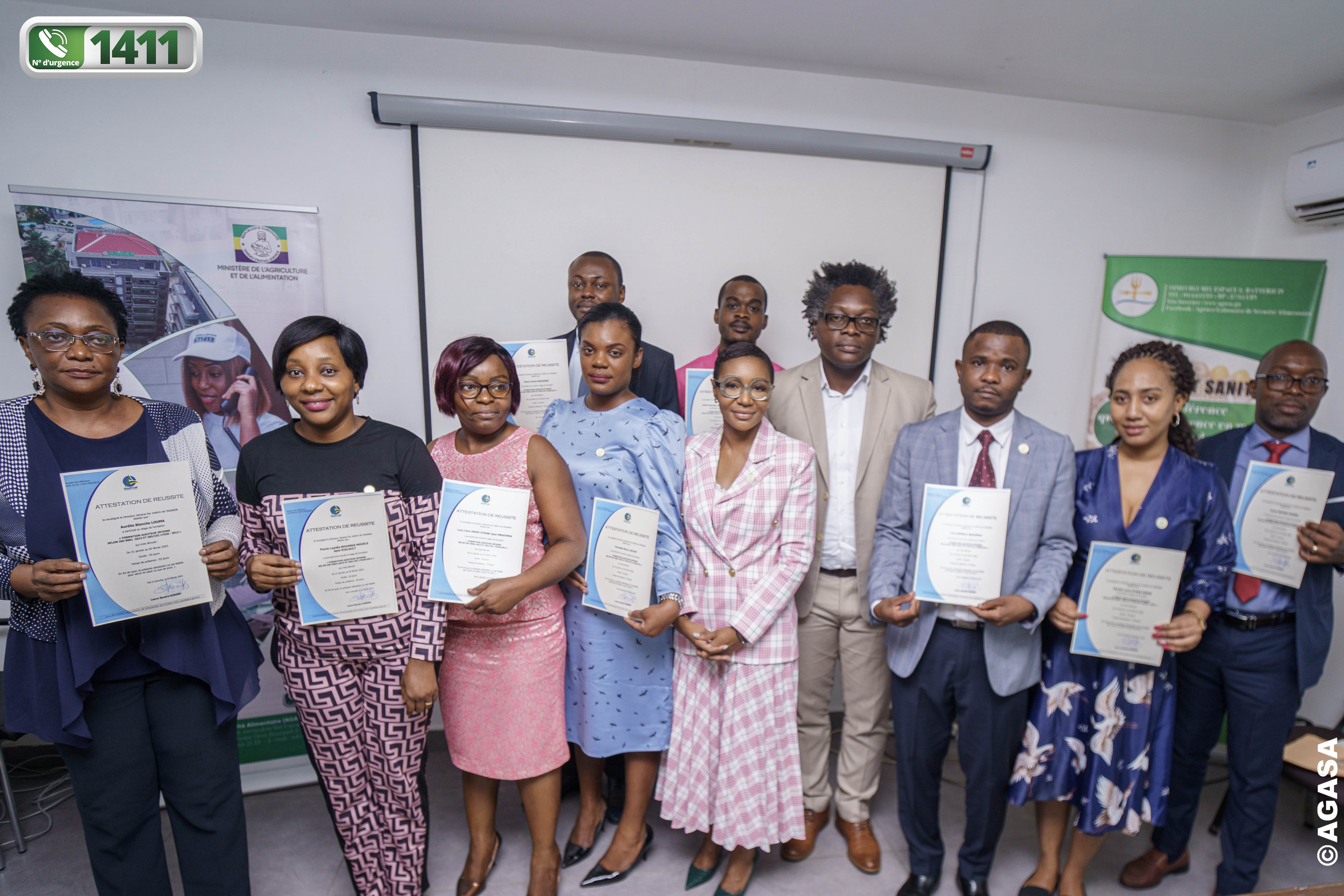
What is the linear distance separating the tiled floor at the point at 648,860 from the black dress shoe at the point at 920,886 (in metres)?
0.06

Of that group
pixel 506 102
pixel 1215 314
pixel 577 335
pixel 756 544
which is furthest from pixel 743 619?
pixel 1215 314

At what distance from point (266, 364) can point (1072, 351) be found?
166 inches

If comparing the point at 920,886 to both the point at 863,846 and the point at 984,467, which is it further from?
the point at 984,467

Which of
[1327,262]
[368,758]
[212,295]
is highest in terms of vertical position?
[1327,262]

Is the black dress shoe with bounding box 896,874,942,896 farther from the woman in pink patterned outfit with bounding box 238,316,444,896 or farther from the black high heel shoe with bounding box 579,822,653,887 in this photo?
the woman in pink patterned outfit with bounding box 238,316,444,896

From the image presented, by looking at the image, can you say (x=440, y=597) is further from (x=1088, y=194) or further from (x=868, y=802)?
(x=1088, y=194)

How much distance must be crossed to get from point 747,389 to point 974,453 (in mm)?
756

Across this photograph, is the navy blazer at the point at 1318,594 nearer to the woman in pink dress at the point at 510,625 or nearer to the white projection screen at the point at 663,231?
the white projection screen at the point at 663,231

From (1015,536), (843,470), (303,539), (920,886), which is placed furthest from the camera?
(843,470)

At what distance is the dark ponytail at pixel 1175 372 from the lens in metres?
1.83

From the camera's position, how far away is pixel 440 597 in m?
1.70

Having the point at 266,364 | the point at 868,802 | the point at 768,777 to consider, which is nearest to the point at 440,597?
the point at 768,777

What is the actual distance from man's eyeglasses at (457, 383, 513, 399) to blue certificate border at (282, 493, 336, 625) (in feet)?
1.32

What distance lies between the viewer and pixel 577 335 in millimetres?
2686
